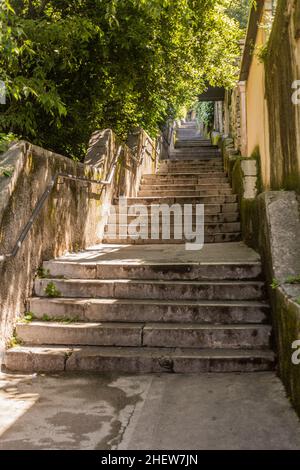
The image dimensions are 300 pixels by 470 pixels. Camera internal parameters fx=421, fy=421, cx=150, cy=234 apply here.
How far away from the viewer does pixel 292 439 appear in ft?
9.11

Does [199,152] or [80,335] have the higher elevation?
[199,152]

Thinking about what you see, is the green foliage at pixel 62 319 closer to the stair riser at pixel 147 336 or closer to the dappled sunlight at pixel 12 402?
the stair riser at pixel 147 336

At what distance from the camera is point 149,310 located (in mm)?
4645

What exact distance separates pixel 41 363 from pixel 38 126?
5.02m

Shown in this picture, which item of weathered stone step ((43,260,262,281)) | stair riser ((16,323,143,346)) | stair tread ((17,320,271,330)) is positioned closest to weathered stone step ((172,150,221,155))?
weathered stone step ((43,260,262,281))

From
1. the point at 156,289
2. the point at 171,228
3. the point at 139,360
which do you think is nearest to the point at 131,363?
the point at 139,360

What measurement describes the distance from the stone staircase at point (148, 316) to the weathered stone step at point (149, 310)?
11 millimetres

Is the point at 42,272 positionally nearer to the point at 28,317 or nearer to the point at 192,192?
the point at 28,317

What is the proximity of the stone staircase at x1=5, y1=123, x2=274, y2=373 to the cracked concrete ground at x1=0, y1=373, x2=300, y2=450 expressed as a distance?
0.58 ft

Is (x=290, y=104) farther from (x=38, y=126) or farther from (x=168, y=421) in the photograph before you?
(x=38, y=126)

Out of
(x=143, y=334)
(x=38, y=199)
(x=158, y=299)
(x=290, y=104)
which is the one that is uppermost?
(x=290, y=104)

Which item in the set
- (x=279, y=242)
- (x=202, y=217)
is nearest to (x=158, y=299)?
(x=279, y=242)

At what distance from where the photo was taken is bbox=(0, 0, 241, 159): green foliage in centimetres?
611

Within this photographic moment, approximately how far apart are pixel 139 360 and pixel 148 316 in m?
0.63
